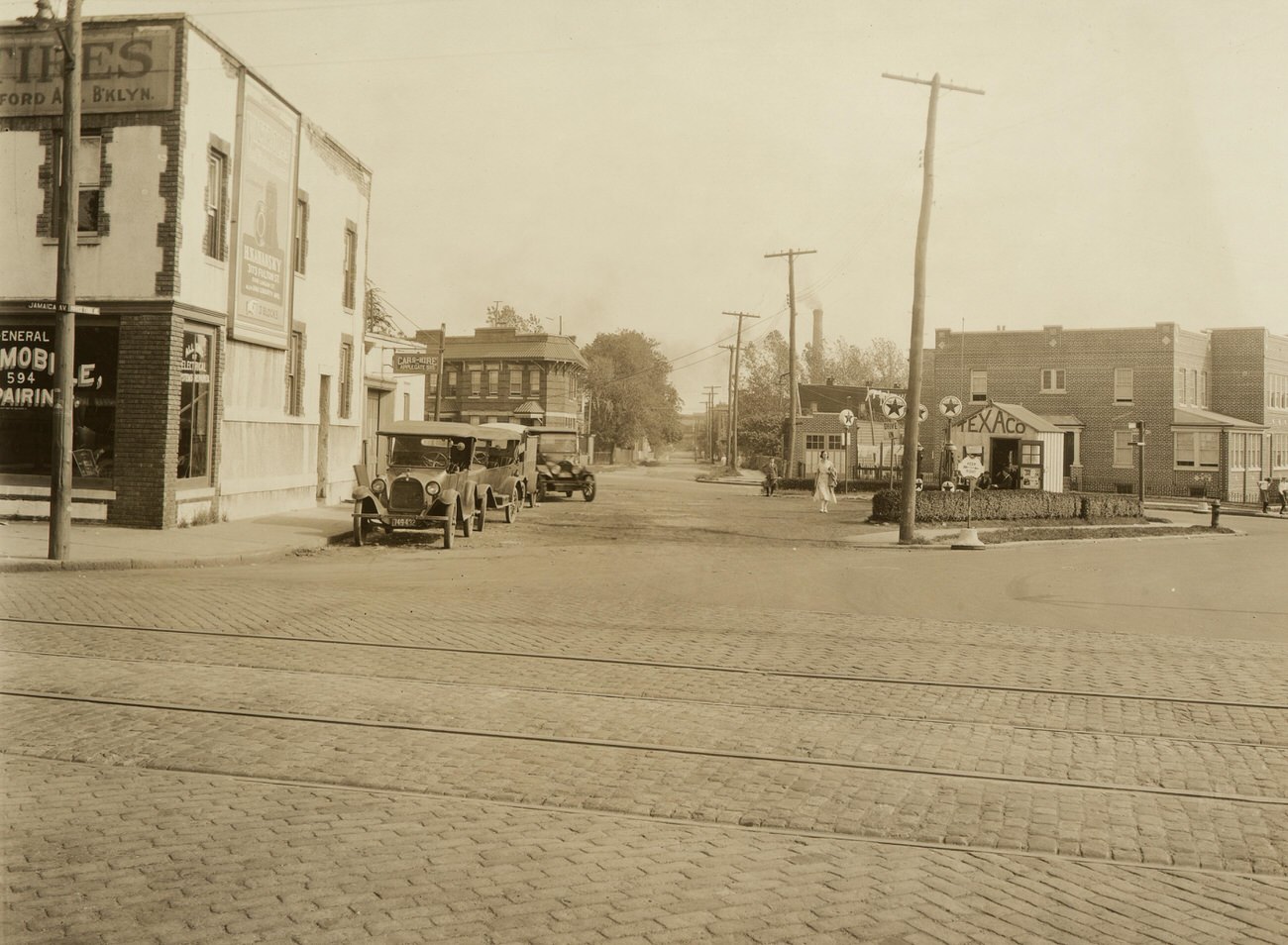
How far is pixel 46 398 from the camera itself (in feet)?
57.6

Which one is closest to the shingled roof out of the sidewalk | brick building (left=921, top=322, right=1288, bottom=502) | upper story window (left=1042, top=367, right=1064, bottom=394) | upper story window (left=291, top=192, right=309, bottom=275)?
brick building (left=921, top=322, right=1288, bottom=502)

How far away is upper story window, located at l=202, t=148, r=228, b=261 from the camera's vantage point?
1903 centimetres

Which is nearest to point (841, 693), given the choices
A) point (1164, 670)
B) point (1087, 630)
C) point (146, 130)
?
point (1164, 670)

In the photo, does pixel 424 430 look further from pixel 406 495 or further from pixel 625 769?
pixel 625 769

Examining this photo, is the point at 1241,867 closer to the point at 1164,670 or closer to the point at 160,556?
the point at 1164,670

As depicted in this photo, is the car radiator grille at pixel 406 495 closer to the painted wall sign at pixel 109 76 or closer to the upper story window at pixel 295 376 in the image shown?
the upper story window at pixel 295 376

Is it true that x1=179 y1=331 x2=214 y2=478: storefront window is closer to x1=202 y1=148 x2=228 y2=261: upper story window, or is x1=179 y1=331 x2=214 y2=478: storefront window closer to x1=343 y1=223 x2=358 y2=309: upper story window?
x1=202 y1=148 x2=228 y2=261: upper story window

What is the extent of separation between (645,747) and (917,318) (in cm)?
1849

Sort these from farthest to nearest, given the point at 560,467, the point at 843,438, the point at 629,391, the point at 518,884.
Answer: the point at 629,391
the point at 843,438
the point at 560,467
the point at 518,884

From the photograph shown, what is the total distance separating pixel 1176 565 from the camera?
773 inches

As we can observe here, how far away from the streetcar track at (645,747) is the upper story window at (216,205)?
13394mm

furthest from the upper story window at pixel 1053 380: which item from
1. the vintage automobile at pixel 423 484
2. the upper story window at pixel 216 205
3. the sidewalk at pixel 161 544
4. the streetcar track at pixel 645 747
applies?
the streetcar track at pixel 645 747

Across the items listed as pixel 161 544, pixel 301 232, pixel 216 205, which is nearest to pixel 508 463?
Answer: pixel 301 232

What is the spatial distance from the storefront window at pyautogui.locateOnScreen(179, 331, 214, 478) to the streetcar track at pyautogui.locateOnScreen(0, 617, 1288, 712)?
864 cm
